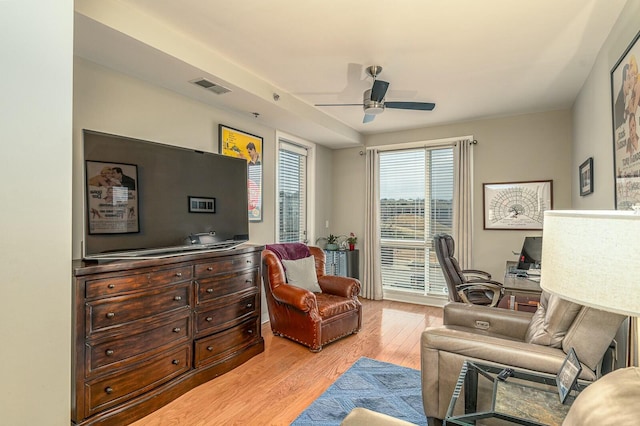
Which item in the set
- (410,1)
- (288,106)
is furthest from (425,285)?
(410,1)

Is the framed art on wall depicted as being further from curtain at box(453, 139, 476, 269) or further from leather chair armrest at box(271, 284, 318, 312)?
leather chair armrest at box(271, 284, 318, 312)

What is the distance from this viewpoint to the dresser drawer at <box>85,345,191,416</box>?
6.67ft

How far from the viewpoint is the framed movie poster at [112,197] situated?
217 cm

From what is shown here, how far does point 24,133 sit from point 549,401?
253cm

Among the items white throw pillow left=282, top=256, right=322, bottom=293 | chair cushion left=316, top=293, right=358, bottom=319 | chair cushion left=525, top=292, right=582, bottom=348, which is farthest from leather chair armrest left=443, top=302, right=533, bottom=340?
white throw pillow left=282, top=256, right=322, bottom=293

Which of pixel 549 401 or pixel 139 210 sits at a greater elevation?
pixel 139 210

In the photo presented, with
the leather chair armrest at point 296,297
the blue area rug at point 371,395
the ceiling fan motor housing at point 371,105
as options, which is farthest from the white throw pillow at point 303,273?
the ceiling fan motor housing at point 371,105

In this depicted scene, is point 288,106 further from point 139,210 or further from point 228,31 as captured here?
point 139,210

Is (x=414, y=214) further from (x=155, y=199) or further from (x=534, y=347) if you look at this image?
(x=155, y=199)

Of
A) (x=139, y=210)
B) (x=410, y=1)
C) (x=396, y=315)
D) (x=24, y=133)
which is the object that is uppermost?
(x=410, y=1)

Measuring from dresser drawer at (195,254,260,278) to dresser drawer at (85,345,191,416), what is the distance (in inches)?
23.0

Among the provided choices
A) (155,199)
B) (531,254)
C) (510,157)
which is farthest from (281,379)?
(510,157)

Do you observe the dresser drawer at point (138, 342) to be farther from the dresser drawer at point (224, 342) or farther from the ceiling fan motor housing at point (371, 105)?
the ceiling fan motor housing at point (371, 105)

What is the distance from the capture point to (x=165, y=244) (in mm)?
2615
